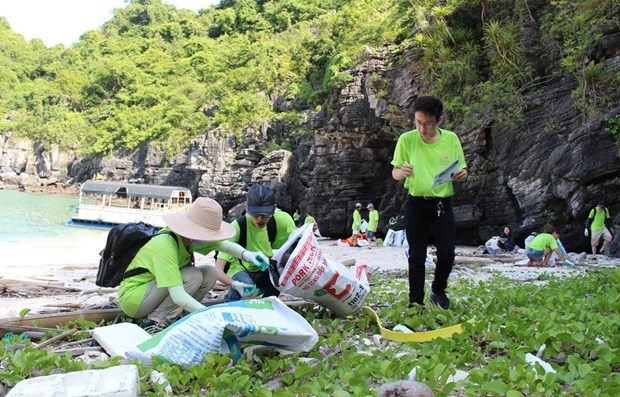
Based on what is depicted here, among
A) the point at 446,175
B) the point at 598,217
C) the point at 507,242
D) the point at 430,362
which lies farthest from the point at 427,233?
the point at 507,242

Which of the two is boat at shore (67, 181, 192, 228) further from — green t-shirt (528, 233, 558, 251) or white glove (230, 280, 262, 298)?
white glove (230, 280, 262, 298)

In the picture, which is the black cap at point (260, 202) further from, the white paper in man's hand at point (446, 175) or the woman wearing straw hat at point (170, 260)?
the white paper in man's hand at point (446, 175)

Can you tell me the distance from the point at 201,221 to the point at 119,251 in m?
0.79

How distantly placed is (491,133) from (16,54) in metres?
91.9

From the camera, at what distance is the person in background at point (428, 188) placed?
14.2ft

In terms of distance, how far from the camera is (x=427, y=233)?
14.8 feet

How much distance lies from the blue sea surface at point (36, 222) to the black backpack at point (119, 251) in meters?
24.2

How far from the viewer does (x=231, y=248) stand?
4.48 meters

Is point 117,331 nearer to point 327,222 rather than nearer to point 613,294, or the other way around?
point 613,294

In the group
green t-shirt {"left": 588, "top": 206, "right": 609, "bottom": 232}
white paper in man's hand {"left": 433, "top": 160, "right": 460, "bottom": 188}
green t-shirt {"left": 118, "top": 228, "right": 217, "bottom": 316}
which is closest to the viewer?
green t-shirt {"left": 118, "top": 228, "right": 217, "bottom": 316}

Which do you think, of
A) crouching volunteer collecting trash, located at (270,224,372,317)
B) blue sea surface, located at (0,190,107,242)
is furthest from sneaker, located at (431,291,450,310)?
blue sea surface, located at (0,190,107,242)

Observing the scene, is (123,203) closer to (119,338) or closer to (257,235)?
(257,235)

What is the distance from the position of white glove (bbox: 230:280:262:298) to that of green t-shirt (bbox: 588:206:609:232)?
1235 cm

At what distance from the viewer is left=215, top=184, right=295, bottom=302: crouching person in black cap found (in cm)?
459
